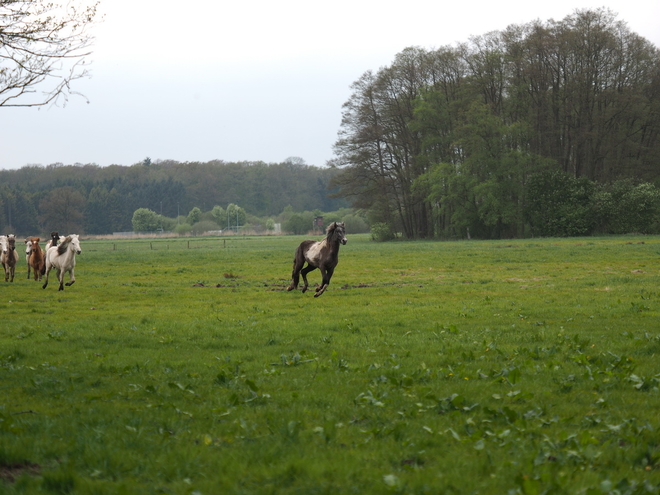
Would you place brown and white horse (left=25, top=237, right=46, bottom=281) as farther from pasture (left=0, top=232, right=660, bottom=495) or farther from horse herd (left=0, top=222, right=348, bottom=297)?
pasture (left=0, top=232, right=660, bottom=495)

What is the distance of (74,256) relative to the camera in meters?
23.6

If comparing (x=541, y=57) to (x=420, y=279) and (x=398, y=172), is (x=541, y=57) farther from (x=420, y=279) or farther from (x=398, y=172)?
(x=420, y=279)

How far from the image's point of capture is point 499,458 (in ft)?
18.7

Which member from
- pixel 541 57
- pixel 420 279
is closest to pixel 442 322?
pixel 420 279

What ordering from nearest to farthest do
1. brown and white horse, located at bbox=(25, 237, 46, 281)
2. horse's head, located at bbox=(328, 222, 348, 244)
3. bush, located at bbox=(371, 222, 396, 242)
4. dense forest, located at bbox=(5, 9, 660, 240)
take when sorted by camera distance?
horse's head, located at bbox=(328, 222, 348, 244)
brown and white horse, located at bbox=(25, 237, 46, 281)
dense forest, located at bbox=(5, 9, 660, 240)
bush, located at bbox=(371, 222, 396, 242)

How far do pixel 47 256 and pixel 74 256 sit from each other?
1657 millimetres

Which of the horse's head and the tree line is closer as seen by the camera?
the horse's head

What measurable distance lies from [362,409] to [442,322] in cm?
735

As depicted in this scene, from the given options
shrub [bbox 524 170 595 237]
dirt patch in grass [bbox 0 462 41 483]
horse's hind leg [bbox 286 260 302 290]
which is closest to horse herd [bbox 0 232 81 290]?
horse's hind leg [bbox 286 260 302 290]

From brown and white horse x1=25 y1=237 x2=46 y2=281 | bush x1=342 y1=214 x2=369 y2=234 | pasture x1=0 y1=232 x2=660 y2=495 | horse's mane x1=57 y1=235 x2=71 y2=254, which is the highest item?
bush x1=342 y1=214 x2=369 y2=234

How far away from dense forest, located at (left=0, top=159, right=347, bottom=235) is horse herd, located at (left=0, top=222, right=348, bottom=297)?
130 metres

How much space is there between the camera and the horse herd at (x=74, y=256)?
67.8 ft

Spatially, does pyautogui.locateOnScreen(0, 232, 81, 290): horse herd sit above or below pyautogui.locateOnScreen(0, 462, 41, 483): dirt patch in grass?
above

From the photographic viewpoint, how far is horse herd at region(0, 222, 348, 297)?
20.7 metres
